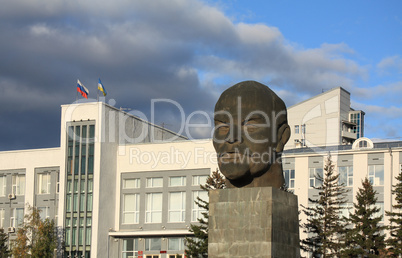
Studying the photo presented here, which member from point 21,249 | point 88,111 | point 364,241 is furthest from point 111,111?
point 364,241

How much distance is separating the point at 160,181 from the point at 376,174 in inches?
697

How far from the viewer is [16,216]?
6381 centimetres

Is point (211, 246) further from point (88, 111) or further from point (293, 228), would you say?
point (88, 111)

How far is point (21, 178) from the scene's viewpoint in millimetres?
64375

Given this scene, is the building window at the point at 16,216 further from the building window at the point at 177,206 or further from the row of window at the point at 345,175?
the row of window at the point at 345,175

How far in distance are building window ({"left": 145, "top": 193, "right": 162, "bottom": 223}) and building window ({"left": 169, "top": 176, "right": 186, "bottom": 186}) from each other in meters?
1.52

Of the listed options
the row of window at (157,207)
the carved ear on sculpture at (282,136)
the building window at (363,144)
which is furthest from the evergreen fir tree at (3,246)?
the carved ear on sculpture at (282,136)

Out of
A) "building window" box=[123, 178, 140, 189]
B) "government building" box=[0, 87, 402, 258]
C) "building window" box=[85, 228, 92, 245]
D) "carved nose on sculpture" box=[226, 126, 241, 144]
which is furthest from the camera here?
"building window" box=[123, 178, 140, 189]

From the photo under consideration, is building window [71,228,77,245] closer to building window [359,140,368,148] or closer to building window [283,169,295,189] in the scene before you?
building window [283,169,295,189]

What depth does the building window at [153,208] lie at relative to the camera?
60.4 m

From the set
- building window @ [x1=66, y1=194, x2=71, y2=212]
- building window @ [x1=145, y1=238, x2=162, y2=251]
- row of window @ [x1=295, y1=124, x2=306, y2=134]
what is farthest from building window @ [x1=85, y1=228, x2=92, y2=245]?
row of window @ [x1=295, y1=124, x2=306, y2=134]

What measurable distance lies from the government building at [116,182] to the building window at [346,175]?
1.94 m

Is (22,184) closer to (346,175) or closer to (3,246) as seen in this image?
(3,246)

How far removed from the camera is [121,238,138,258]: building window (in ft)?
199
